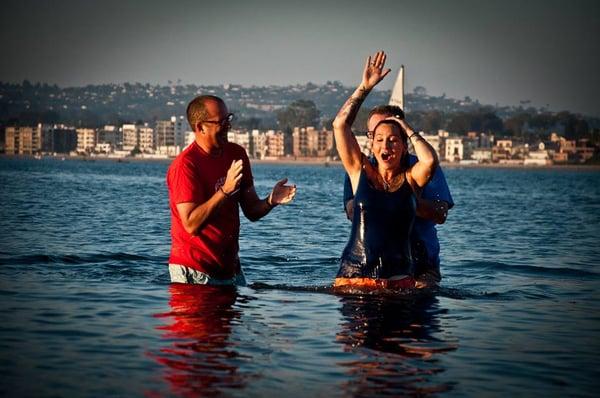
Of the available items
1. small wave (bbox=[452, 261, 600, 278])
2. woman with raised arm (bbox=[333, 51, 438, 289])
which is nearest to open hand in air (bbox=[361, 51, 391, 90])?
woman with raised arm (bbox=[333, 51, 438, 289])

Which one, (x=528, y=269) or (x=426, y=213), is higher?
(x=426, y=213)

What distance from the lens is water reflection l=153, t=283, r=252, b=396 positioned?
753 centimetres

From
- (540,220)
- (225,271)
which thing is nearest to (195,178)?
(225,271)

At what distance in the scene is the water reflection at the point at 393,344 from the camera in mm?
7551

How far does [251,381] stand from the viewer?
762 centimetres

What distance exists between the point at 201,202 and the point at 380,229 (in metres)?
1.64

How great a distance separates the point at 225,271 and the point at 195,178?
102 cm

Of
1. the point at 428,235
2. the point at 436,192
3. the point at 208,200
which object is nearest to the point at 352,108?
the point at 208,200

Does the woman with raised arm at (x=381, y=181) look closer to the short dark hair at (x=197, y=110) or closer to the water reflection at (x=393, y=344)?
the water reflection at (x=393, y=344)

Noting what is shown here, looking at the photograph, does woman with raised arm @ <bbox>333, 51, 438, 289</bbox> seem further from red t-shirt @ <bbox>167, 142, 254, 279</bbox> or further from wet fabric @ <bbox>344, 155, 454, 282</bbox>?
red t-shirt @ <bbox>167, 142, 254, 279</bbox>

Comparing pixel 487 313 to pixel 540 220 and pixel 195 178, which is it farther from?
pixel 540 220

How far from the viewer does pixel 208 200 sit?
31.6 ft

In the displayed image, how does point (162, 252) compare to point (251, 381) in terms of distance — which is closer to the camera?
point (251, 381)

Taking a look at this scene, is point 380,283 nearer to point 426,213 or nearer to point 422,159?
point 426,213
